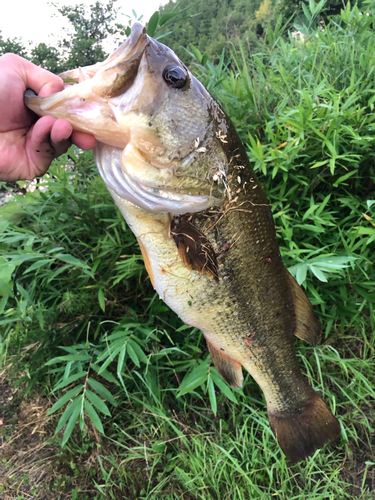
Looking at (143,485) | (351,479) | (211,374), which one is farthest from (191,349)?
(351,479)

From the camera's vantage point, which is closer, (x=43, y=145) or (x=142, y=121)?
(x=142, y=121)

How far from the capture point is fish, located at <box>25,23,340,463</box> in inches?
41.0

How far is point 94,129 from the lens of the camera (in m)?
1.05

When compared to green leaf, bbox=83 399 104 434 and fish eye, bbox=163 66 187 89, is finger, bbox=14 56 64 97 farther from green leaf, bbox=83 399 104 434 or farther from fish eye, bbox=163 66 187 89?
green leaf, bbox=83 399 104 434

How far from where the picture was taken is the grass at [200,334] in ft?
6.35

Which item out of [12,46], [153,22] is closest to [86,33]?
[12,46]

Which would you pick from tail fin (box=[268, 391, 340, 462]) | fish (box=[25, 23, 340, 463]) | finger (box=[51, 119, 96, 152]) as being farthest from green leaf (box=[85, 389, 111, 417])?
finger (box=[51, 119, 96, 152])

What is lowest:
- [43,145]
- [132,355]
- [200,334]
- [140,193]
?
[200,334]

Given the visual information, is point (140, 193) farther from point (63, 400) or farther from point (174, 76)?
point (63, 400)

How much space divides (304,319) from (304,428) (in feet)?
2.25

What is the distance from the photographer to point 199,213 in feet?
4.14

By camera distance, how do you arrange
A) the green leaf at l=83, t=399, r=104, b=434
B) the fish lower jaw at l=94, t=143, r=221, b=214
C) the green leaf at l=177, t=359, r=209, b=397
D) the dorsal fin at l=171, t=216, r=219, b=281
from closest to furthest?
the fish lower jaw at l=94, t=143, r=221, b=214, the dorsal fin at l=171, t=216, r=219, b=281, the green leaf at l=83, t=399, r=104, b=434, the green leaf at l=177, t=359, r=209, b=397

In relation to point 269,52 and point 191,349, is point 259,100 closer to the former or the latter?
point 269,52

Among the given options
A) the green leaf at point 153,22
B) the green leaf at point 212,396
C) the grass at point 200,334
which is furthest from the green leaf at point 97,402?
the green leaf at point 153,22
